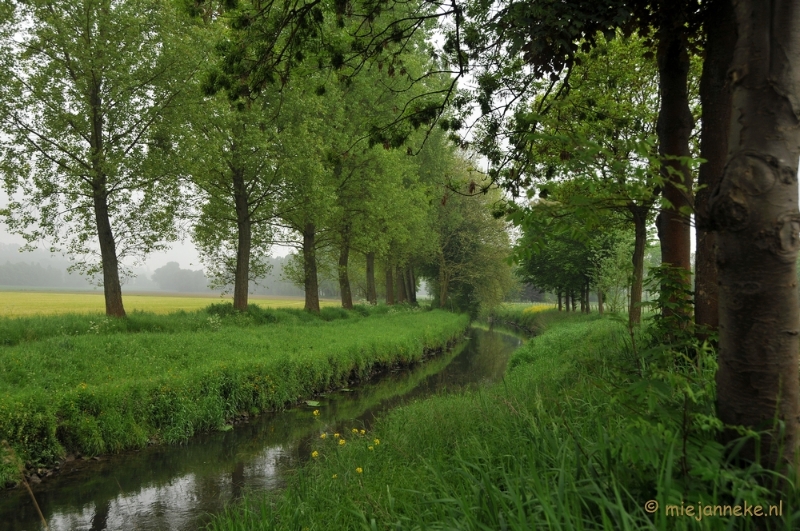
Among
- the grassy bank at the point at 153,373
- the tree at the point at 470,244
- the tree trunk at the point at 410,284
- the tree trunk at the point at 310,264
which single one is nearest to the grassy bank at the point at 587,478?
the grassy bank at the point at 153,373

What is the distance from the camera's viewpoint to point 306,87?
7.77 m

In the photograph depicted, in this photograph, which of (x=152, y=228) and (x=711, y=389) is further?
(x=152, y=228)

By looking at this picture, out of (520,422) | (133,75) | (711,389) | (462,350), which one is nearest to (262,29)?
(520,422)

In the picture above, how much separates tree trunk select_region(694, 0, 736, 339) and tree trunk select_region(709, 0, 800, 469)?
238 centimetres

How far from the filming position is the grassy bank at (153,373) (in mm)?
8695

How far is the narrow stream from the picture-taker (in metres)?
6.67

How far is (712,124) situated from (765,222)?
3374mm

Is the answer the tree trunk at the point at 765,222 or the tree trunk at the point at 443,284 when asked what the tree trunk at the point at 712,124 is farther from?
the tree trunk at the point at 443,284

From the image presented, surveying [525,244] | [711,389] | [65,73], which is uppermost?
[65,73]

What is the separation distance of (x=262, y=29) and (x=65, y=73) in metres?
13.6

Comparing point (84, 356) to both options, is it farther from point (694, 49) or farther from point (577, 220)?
point (694, 49)

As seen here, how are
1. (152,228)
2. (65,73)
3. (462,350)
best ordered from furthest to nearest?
(462,350) < (152,228) < (65,73)

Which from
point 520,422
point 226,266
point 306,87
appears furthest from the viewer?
point 226,266

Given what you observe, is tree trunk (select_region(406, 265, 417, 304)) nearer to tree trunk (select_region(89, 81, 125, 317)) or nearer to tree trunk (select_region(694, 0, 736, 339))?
tree trunk (select_region(89, 81, 125, 317))
